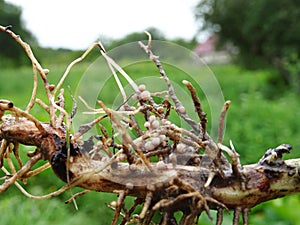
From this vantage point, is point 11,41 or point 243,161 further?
point 11,41

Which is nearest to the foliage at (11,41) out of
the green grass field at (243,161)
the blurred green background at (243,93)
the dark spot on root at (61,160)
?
the blurred green background at (243,93)

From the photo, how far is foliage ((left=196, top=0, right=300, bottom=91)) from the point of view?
12.4 m

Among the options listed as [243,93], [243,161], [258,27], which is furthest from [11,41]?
[243,161]

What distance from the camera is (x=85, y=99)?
2.36ft

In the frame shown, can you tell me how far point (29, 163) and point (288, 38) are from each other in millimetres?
12368

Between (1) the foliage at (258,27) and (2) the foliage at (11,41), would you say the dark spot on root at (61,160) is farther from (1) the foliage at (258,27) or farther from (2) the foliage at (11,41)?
(2) the foliage at (11,41)

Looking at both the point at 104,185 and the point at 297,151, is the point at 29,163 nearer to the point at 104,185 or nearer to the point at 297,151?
the point at 104,185

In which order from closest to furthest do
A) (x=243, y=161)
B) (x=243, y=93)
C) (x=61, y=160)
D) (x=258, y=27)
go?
(x=61, y=160), (x=243, y=161), (x=243, y=93), (x=258, y=27)

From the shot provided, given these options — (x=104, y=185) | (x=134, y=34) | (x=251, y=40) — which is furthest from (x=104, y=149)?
(x=134, y=34)

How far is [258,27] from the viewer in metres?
13.8

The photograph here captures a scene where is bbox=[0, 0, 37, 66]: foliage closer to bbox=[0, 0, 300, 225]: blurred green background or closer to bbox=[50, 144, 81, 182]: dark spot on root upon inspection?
bbox=[0, 0, 300, 225]: blurred green background

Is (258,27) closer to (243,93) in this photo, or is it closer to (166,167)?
(243,93)

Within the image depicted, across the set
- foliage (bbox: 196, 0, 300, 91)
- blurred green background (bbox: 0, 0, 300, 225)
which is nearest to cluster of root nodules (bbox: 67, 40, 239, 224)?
blurred green background (bbox: 0, 0, 300, 225)

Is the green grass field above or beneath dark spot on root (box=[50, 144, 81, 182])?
above
